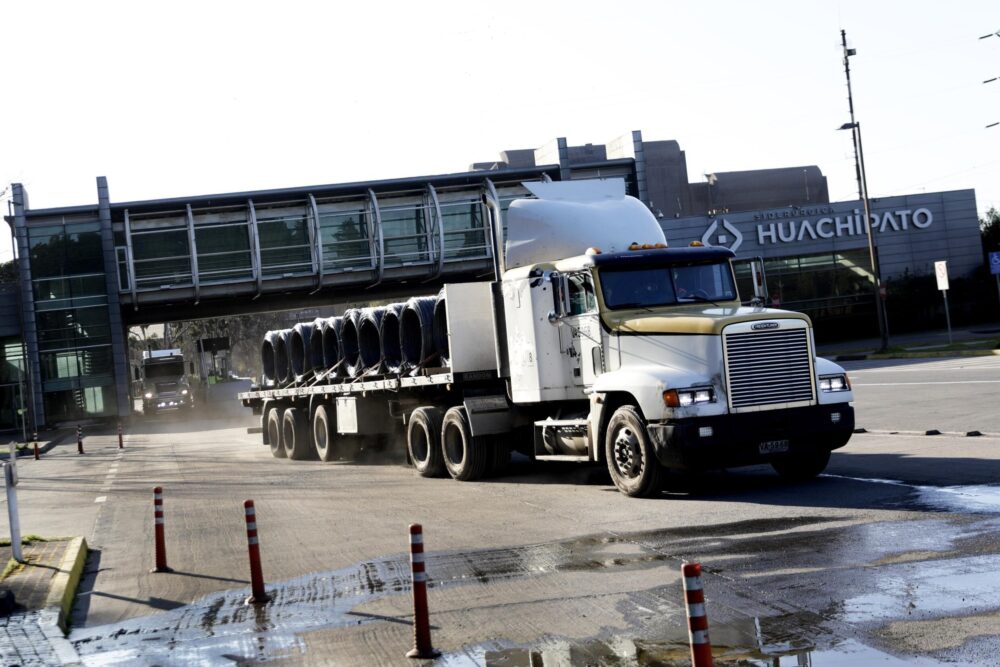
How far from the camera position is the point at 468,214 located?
58.5 metres

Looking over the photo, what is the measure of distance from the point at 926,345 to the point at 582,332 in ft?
114

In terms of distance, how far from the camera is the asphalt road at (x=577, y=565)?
7539 millimetres

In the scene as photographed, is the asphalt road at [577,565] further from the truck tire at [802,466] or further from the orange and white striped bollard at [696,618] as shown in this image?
the orange and white striped bollard at [696,618]

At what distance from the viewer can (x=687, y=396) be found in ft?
44.7

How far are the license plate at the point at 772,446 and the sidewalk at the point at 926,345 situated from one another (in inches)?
972

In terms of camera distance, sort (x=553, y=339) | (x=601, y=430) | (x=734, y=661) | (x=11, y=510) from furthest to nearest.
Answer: (x=553, y=339) < (x=601, y=430) < (x=11, y=510) < (x=734, y=661)

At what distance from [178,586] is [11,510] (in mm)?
3028

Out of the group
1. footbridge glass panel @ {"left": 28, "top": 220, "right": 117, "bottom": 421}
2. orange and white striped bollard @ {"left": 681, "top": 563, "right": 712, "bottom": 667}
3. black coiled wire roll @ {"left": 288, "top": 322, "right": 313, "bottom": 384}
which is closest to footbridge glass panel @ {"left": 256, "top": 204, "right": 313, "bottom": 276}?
footbridge glass panel @ {"left": 28, "top": 220, "right": 117, "bottom": 421}

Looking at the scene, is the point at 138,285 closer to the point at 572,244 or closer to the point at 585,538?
the point at 572,244

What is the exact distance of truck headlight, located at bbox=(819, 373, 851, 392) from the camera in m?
14.2

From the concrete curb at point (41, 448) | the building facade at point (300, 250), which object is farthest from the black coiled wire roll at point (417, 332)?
the building facade at point (300, 250)

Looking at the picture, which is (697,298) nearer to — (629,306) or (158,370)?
(629,306)

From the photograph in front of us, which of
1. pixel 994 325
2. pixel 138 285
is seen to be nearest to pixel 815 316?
pixel 994 325

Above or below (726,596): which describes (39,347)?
above
